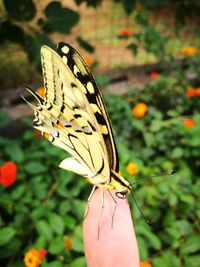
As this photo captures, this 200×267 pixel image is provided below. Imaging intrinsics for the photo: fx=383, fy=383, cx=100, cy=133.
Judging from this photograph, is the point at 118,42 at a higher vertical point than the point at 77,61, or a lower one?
lower

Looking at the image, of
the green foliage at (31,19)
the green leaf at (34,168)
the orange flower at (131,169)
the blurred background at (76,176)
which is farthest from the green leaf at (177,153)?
the green foliage at (31,19)

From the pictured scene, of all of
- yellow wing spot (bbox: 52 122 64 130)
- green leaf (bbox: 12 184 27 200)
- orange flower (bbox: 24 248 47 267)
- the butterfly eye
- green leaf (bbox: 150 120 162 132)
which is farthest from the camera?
green leaf (bbox: 150 120 162 132)

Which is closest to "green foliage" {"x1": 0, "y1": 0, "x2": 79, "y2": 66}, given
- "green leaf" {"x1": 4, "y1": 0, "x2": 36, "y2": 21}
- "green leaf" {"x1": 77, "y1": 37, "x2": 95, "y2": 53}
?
"green leaf" {"x1": 4, "y1": 0, "x2": 36, "y2": 21}

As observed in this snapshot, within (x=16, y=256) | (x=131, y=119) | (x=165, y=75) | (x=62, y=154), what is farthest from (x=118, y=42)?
(x=16, y=256)

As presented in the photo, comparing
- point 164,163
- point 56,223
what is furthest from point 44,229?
point 164,163

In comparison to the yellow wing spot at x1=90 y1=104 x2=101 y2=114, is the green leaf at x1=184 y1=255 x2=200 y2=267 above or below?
below

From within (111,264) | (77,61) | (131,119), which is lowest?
(131,119)

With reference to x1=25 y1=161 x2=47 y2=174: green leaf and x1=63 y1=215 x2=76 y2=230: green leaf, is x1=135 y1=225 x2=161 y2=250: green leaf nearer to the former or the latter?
x1=63 y1=215 x2=76 y2=230: green leaf

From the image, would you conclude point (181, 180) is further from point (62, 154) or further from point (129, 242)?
point (129, 242)
